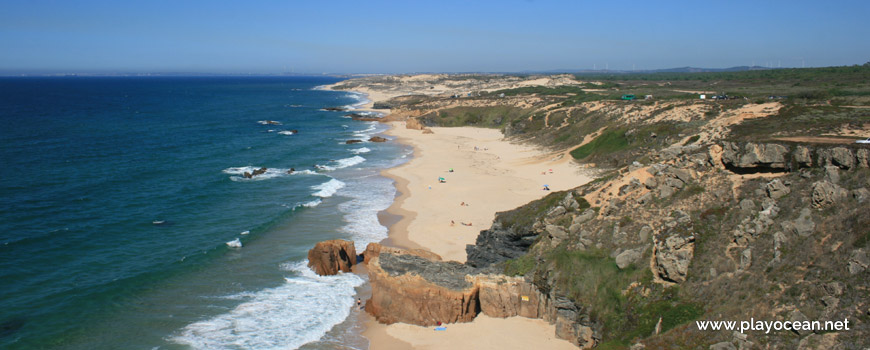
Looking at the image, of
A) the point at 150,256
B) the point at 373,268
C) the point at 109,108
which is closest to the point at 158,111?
the point at 109,108

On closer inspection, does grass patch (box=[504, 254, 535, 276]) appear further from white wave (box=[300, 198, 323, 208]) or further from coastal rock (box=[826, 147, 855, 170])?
white wave (box=[300, 198, 323, 208])

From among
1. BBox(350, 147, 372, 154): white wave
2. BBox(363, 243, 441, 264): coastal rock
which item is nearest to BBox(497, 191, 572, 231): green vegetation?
BBox(363, 243, 441, 264): coastal rock

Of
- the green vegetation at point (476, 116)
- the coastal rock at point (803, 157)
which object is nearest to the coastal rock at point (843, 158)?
the coastal rock at point (803, 157)

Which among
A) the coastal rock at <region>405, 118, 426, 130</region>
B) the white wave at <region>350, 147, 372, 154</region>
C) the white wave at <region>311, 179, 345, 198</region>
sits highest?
the coastal rock at <region>405, 118, 426, 130</region>

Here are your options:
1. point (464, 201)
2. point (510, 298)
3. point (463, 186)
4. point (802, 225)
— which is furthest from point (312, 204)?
point (802, 225)

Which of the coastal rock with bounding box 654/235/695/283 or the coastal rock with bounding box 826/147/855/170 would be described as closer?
the coastal rock with bounding box 826/147/855/170
